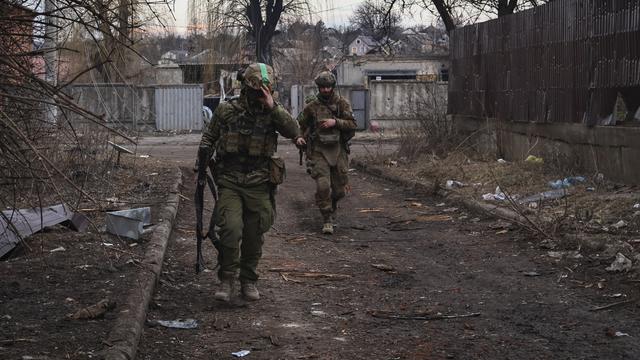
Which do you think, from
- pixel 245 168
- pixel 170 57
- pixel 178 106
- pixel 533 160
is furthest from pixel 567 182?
pixel 178 106

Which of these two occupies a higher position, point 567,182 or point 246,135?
point 246,135

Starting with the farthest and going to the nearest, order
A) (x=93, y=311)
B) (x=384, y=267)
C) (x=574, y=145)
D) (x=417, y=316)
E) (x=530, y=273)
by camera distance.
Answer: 1. (x=574, y=145)
2. (x=384, y=267)
3. (x=530, y=273)
4. (x=417, y=316)
5. (x=93, y=311)

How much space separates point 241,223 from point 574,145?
731cm

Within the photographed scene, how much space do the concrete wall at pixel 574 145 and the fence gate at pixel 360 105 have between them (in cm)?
1877

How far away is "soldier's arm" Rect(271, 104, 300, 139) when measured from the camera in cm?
672

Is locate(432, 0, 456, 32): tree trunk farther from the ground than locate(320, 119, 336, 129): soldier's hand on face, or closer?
farther from the ground

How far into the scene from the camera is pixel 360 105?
117 ft

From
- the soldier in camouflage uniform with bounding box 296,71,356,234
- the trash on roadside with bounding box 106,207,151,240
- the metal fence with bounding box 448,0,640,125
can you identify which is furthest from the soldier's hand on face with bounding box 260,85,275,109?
the metal fence with bounding box 448,0,640,125

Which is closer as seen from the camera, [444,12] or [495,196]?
[495,196]

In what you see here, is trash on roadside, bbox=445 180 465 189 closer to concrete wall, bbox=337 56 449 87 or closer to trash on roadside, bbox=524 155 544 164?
trash on roadside, bbox=524 155 544 164

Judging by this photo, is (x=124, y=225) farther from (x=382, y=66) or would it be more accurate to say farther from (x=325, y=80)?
(x=382, y=66)

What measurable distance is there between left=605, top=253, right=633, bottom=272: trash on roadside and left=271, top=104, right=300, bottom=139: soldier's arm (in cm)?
292

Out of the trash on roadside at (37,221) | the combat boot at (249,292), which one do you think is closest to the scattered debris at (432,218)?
the trash on roadside at (37,221)

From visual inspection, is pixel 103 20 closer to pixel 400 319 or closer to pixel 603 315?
pixel 400 319
